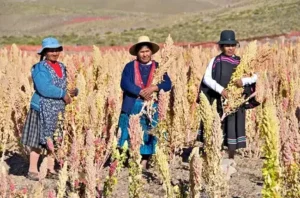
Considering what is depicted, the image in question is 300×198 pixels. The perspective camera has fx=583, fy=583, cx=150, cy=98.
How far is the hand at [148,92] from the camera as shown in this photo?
431 centimetres

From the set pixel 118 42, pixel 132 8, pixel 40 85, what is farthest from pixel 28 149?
pixel 132 8

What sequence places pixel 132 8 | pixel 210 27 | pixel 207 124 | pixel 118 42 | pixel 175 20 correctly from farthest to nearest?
pixel 132 8, pixel 175 20, pixel 210 27, pixel 118 42, pixel 207 124

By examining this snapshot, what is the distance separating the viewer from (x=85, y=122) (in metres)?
3.79

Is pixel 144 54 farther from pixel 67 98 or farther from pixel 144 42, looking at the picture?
pixel 67 98

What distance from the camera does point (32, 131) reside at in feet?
14.6

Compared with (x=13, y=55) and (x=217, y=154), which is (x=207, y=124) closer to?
(x=217, y=154)

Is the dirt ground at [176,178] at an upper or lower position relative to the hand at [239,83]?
lower

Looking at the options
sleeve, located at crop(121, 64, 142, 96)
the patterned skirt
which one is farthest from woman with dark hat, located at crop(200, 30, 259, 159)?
the patterned skirt

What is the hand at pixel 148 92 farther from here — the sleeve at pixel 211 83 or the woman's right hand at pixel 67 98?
the woman's right hand at pixel 67 98

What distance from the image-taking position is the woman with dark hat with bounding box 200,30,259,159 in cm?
433

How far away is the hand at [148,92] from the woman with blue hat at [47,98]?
506mm

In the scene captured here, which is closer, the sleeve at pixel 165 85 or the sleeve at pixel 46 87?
the sleeve at pixel 46 87

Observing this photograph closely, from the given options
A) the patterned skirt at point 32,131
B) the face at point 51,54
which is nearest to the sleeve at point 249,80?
the face at point 51,54

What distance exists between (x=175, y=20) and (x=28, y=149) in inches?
1708
